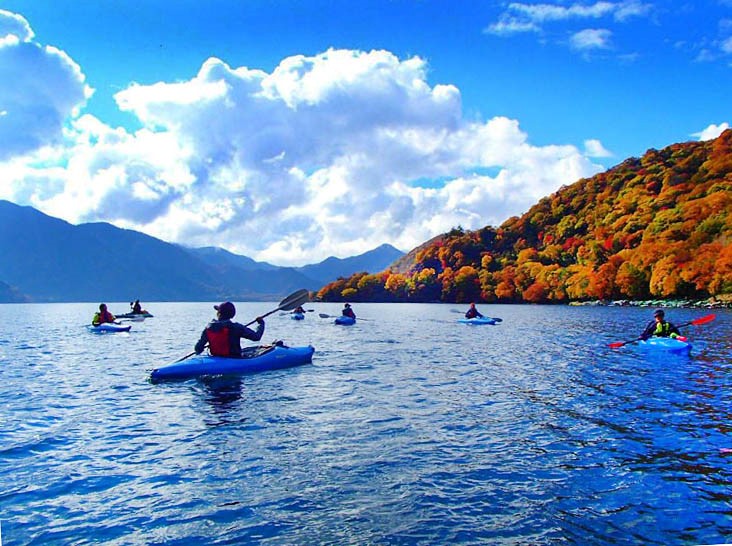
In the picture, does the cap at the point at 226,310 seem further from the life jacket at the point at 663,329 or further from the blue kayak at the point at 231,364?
the life jacket at the point at 663,329

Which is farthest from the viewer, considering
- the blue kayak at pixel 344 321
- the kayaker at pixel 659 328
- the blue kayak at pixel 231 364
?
the blue kayak at pixel 344 321

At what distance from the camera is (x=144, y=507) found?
7.21m

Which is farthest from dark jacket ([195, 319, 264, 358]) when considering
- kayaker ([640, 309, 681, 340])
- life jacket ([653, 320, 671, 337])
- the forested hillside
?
the forested hillside

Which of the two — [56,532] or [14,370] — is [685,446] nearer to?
[56,532]

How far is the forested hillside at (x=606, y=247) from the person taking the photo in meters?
74.7

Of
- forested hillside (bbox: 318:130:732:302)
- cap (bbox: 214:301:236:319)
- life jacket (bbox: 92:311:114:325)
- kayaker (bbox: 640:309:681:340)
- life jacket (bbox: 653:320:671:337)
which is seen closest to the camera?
cap (bbox: 214:301:236:319)

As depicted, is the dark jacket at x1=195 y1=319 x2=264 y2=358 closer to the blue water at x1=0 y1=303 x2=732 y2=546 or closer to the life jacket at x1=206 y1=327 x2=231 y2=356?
the life jacket at x1=206 y1=327 x2=231 y2=356

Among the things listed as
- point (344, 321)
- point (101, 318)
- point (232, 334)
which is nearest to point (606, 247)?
point (344, 321)

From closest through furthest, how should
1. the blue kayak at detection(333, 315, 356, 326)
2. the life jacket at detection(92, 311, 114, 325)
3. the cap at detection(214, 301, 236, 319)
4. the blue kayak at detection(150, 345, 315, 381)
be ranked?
the cap at detection(214, 301, 236, 319)
the blue kayak at detection(150, 345, 315, 381)
the life jacket at detection(92, 311, 114, 325)
the blue kayak at detection(333, 315, 356, 326)

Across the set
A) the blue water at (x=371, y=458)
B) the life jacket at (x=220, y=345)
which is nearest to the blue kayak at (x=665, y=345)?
the blue water at (x=371, y=458)

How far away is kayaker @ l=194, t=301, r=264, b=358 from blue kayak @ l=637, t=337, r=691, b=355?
1794 centimetres

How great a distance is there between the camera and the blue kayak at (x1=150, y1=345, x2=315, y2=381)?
56.8 feet

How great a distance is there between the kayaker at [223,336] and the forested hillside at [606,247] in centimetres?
6794

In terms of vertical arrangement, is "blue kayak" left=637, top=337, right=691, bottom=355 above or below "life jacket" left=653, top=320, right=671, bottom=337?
below
